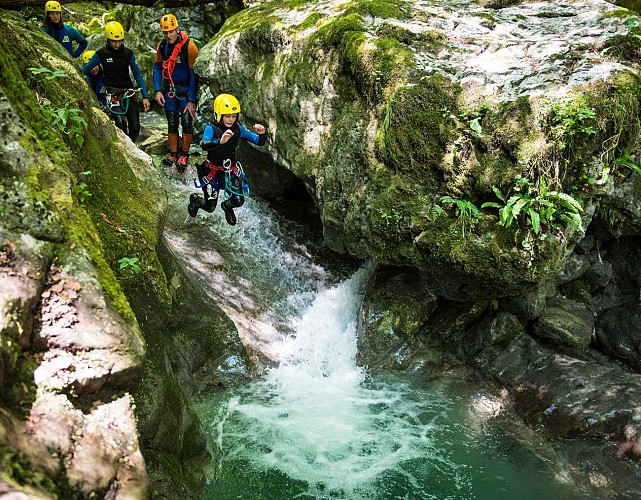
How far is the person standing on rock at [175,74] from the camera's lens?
888 centimetres

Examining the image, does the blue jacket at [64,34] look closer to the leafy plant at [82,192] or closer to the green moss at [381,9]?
the green moss at [381,9]

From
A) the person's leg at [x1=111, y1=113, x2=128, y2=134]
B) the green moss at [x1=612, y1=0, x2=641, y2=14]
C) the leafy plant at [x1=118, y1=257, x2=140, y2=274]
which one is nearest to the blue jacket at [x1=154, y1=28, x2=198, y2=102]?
the person's leg at [x1=111, y1=113, x2=128, y2=134]

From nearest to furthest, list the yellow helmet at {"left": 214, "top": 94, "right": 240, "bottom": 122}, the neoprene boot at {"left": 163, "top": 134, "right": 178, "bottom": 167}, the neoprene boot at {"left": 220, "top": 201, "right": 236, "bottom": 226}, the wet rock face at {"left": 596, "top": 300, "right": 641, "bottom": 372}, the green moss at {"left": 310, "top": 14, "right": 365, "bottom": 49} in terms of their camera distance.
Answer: the yellow helmet at {"left": 214, "top": 94, "right": 240, "bottom": 122}, the green moss at {"left": 310, "top": 14, "right": 365, "bottom": 49}, the wet rock face at {"left": 596, "top": 300, "right": 641, "bottom": 372}, the neoprene boot at {"left": 220, "top": 201, "right": 236, "bottom": 226}, the neoprene boot at {"left": 163, "top": 134, "right": 178, "bottom": 167}

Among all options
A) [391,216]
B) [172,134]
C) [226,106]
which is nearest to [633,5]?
[391,216]

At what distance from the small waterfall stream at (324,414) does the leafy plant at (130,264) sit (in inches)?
97.0

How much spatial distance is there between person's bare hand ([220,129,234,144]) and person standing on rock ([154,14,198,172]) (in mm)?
2613

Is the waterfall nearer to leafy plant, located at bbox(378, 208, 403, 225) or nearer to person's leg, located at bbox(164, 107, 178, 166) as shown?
person's leg, located at bbox(164, 107, 178, 166)

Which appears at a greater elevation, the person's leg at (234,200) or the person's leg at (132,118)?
the person's leg at (132,118)

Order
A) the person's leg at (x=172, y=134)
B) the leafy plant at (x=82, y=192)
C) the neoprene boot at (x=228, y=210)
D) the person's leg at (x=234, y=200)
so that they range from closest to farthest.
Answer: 1. the leafy plant at (x=82, y=192)
2. the person's leg at (x=234, y=200)
3. the neoprene boot at (x=228, y=210)
4. the person's leg at (x=172, y=134)

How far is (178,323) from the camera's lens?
677 centimetres

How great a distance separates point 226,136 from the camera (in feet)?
23.9

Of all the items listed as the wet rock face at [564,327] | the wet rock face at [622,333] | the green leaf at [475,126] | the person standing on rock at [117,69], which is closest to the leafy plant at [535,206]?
the green leaf at [475,126]

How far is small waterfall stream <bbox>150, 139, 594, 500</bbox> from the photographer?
19.7 feet

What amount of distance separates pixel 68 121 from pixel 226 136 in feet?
8.29
